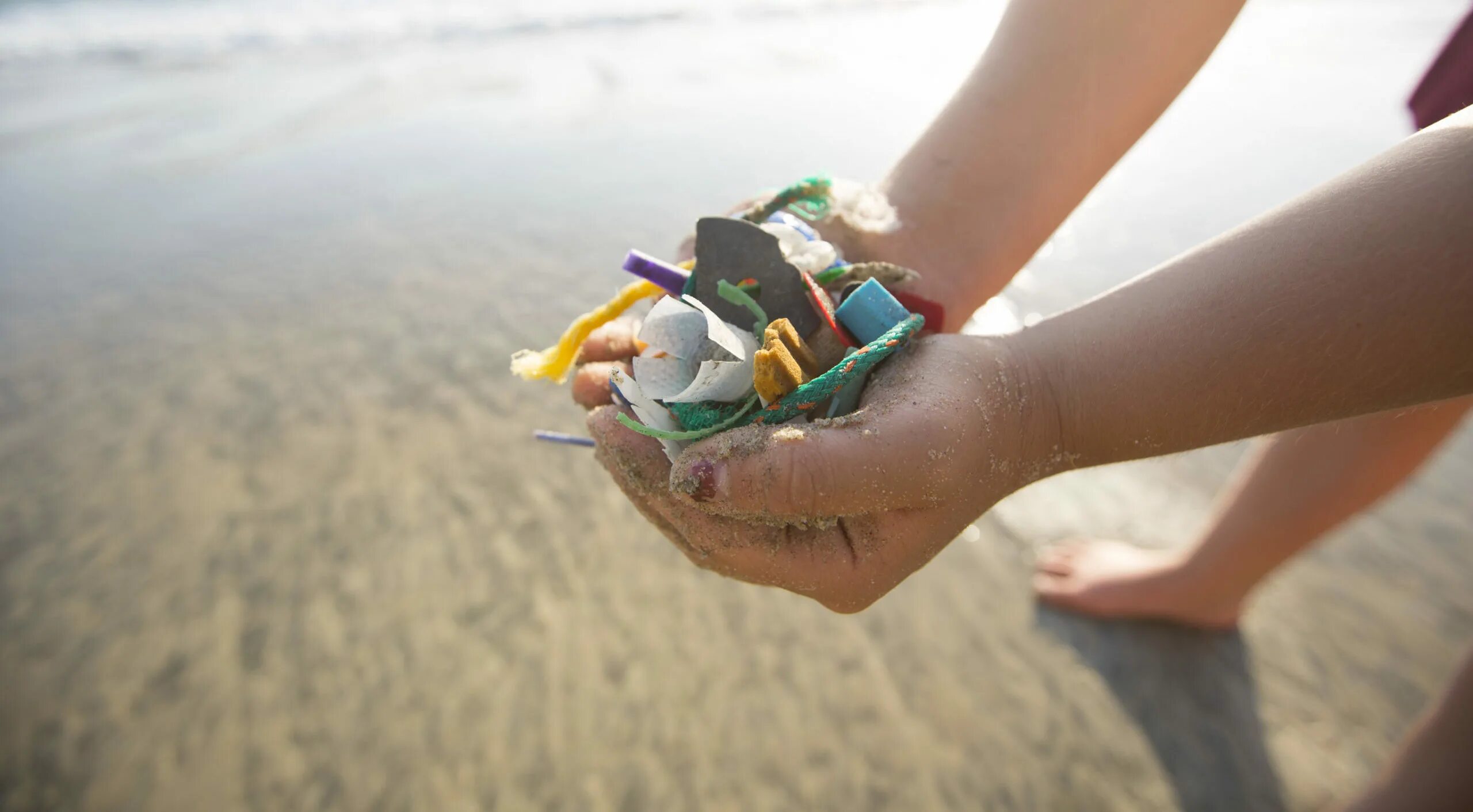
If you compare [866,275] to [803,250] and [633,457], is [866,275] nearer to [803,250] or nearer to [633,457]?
[803,250]

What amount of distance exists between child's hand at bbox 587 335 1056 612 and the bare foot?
1521 mm

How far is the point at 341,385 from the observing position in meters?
3.34

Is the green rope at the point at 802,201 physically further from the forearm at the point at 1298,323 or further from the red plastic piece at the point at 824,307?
the forearm at the point at 1298,323

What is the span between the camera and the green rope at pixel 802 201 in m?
1.67

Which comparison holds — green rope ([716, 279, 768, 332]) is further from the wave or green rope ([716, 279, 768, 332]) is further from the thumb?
the wave

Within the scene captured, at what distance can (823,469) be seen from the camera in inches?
42.1

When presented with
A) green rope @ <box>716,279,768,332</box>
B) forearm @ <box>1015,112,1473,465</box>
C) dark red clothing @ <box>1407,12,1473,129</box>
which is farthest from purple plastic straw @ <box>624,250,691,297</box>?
dark red clothing @ <box>1407,12,1473,129</box>

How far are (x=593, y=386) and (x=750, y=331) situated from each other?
0.35 m

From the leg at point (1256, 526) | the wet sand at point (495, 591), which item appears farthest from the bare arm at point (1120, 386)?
the wet sand at point (495, 591)

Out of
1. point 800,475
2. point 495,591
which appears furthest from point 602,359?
point 495,591

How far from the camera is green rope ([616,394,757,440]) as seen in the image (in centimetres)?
125

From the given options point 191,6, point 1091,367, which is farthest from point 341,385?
point 191,6

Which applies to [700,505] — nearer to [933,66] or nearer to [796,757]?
[796,757]

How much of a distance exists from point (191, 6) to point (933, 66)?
42.3 feet
